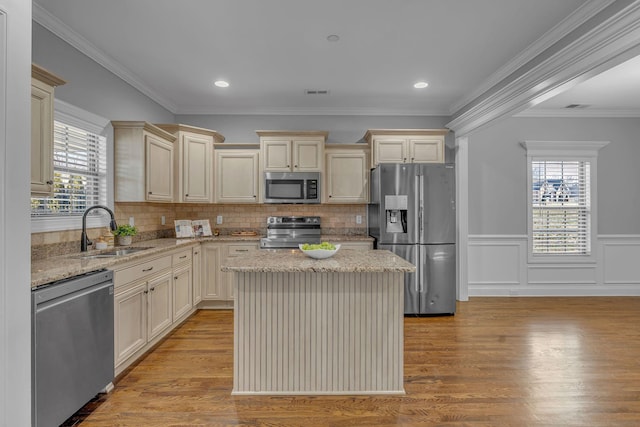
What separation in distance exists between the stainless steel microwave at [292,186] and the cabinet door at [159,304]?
1726 millimetres

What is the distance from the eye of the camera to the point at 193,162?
4418mm

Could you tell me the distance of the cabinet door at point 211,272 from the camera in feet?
14.3

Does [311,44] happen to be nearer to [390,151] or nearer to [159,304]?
[390,151]

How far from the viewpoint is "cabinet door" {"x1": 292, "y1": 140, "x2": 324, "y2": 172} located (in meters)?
4.60

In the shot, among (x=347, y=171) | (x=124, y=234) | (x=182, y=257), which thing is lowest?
(x=182, y=257)

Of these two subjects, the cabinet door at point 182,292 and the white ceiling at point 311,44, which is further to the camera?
the cabinet door at point 182,292

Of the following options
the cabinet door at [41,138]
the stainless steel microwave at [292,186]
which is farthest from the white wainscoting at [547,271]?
the cabinet door at [41,138]

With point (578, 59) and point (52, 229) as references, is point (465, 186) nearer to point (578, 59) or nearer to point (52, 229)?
point (578, 59)

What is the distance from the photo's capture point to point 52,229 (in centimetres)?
265

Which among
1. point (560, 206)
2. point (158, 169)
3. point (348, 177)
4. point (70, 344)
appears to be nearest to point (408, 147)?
point (348, 177)

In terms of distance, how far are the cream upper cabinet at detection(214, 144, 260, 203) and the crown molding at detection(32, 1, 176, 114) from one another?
1177 millimetres

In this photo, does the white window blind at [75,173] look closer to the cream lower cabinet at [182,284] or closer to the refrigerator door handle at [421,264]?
the cream lower cabinet at [182,284]

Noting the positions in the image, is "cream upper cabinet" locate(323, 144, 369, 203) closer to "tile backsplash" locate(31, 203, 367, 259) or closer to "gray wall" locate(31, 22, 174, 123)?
"tile backsplash" locate(31, 203, 367, 259)

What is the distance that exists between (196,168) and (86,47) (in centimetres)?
174
